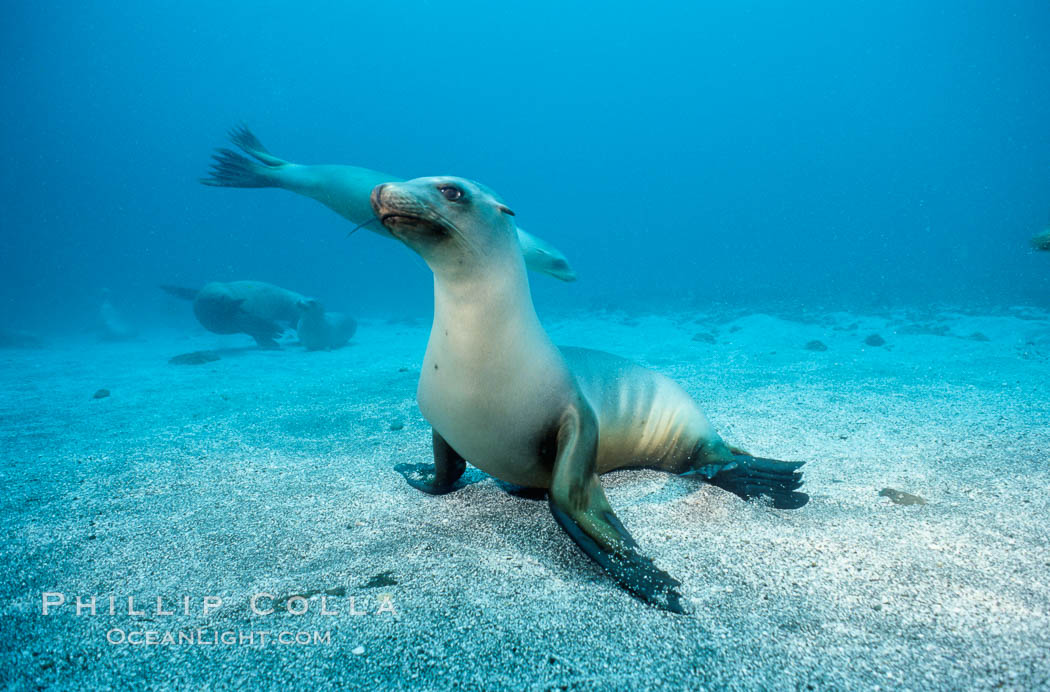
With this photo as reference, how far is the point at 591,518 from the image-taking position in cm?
177

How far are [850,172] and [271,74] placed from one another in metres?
117

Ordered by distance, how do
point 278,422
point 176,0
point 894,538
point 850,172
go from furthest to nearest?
point 850,172 < point 176,0 < point 278,422 < point 894,538

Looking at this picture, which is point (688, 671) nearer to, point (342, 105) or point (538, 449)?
point (538, 449)

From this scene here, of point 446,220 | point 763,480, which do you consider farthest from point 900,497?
point 446,220

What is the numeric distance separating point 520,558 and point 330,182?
356 cm

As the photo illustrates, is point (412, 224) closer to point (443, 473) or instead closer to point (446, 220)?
point (446, 220)

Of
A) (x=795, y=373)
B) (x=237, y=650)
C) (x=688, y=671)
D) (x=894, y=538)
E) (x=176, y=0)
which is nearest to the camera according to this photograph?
(x=688, y=671)

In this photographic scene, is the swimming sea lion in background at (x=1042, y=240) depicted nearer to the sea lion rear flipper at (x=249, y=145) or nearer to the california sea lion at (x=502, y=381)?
the california sea lion at (x=502, y=381)

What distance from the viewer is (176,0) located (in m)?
73.5

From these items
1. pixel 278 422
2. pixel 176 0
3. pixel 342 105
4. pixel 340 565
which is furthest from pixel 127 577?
pixel 342 105

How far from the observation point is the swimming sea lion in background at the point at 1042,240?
339 cm

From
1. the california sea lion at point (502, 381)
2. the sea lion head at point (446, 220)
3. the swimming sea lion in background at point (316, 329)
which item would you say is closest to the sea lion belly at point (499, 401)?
the california sea lion at point (502, 381)

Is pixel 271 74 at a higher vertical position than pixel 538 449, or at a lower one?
higher

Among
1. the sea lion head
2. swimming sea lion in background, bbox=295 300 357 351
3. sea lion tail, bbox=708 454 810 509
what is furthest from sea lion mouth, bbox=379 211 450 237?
swimming sea lion in background, bbox=295 300 357 351
